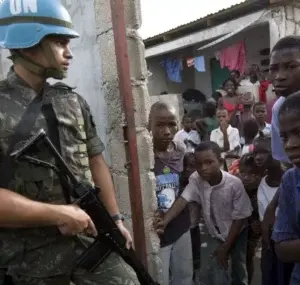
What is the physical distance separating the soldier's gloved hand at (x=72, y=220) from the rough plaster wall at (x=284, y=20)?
5.95m

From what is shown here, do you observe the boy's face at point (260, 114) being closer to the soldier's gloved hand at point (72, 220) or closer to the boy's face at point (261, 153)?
the boy's face at point (261, 153)

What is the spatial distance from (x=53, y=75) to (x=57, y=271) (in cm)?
88

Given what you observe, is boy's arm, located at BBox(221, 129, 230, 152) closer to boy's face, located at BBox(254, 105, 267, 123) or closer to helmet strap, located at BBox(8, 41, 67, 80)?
boy's face, located at BBox(254, 105, 267, 123)

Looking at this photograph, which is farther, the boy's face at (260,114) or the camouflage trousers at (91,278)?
the boy's face at (260,114)

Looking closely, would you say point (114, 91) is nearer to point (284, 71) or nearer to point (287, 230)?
point (284, 71)

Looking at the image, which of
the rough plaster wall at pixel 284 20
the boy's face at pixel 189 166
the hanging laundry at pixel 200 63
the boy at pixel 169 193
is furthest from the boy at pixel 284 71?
the hanging laundry at pixel 200 63

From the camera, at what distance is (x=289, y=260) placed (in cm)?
157

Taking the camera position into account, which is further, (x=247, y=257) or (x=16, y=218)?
(x=247, y=257)

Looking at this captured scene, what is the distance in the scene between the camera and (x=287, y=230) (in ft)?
5.22

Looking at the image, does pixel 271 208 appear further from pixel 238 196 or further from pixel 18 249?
pixel 18 249

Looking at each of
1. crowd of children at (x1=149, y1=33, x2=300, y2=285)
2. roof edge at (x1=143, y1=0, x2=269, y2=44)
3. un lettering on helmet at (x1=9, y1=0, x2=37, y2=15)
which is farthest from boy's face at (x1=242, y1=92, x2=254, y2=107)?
un lettering on helmet at (x1=9, y1=0, x2=37, y2=15)

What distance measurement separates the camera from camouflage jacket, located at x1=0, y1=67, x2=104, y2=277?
171 cm

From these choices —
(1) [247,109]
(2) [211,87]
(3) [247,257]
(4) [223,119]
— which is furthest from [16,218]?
(2) [211,87]

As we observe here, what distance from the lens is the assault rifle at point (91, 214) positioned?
1.66 m
